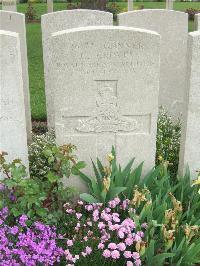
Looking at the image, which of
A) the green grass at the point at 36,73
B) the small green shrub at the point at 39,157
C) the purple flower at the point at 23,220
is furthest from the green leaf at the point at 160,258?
the green grass at the point at 36,73

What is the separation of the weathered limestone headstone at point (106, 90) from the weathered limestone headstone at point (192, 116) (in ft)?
0.91

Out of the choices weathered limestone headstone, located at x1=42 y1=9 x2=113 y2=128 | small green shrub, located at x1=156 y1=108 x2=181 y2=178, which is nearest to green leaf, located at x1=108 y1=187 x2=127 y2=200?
small green shrub, located at x1=156 y1=108 x2=181 y2=178

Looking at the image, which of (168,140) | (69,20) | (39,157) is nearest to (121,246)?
(39,157)

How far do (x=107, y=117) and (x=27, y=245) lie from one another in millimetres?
1234

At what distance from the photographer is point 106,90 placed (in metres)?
3.51

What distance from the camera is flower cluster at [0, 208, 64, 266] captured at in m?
2.91

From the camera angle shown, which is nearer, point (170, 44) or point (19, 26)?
point (19, 26)

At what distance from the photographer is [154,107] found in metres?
3.61

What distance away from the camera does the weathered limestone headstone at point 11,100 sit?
3316 millimetres

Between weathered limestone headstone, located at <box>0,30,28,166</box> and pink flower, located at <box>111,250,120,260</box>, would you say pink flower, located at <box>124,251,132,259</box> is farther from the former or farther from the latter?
weathered limestone headstone, located at <box>0,30,28,166</box>

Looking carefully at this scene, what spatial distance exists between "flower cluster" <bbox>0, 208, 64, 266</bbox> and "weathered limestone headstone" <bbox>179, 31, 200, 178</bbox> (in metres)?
1.39

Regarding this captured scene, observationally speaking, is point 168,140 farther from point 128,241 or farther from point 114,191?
point 128,241

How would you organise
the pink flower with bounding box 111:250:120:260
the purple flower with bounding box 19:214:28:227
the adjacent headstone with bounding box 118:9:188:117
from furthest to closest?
the adjacent headstone with bounding box 118:9:188:117 → the purple flower with bounding box 19:214:28:227 → the pink flower with bounding box 111:250:120:260

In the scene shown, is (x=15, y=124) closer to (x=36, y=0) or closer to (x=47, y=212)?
(x=47, y=212)
